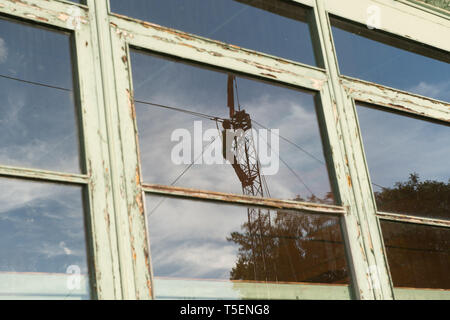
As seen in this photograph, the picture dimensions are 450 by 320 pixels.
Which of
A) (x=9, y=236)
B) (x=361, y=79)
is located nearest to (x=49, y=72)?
(x=9, y=236)

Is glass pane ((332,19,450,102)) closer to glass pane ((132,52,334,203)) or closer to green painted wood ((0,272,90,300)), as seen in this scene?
glass pane ((132,52,334,203))

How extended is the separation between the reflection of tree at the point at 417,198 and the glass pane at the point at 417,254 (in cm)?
7

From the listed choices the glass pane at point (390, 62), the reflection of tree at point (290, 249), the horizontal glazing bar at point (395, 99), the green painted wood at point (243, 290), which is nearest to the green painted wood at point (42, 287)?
the green painted wood at point (243, 290)

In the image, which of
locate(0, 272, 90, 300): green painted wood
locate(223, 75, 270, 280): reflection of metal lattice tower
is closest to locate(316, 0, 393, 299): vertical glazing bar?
locate(223, 75, 270, 280): reflection of metal lattice tower

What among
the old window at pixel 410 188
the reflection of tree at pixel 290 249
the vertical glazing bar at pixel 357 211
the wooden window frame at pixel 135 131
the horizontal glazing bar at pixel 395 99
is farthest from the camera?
the horizontal glazing bar at pixel 395 99

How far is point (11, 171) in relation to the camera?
1612mm

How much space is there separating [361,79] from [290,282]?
972mm

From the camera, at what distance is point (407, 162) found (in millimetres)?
2514

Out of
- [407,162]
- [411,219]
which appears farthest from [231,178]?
[407,162]

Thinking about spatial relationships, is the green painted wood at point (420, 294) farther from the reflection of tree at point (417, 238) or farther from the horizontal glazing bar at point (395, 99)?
the horizontal glazing bar at point (395, 99)

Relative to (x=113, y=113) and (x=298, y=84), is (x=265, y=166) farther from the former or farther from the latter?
(x=113, y=113)

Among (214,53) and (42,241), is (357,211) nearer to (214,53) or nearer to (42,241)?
(214,53)

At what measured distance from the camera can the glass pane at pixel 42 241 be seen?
1.56 meters
